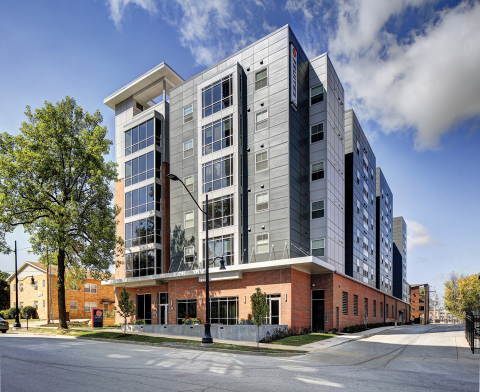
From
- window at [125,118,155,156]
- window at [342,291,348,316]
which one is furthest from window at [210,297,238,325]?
window at [125,118,155,156]

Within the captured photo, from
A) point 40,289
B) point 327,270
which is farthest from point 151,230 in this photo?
point 40,289

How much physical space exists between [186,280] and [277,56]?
20739 millimetres

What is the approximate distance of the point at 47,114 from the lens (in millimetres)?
29891

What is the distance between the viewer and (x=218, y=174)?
31156 millimetres

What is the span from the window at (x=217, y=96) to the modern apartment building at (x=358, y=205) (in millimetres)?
16916

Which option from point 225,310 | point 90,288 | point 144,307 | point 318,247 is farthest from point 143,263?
point 90,288

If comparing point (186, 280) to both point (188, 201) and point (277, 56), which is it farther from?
point (277, 56)

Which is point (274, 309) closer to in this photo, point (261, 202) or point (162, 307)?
point (261, 202)

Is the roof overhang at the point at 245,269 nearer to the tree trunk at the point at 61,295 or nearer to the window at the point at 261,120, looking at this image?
the tree trunk at the point at 61,295

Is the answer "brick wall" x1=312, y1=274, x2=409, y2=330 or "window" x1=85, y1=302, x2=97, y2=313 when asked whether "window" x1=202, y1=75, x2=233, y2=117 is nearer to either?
"brick wall" x1=312, y1=274, x2=409, y2=330

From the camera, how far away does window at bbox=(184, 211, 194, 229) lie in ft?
109

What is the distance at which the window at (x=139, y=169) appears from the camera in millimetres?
37281

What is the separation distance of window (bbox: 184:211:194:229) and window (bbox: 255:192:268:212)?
713cm

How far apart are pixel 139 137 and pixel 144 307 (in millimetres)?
17751
